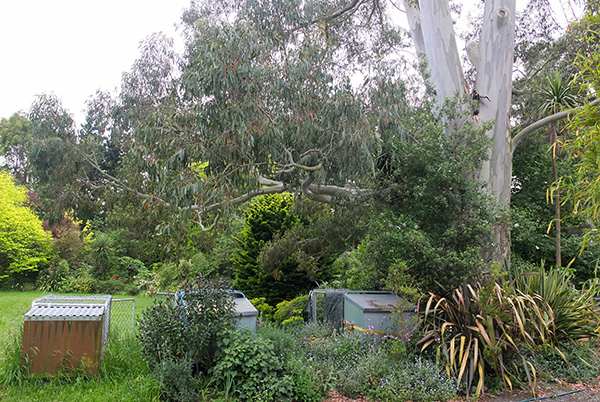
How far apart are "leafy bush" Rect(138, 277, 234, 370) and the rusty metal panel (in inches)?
19.2

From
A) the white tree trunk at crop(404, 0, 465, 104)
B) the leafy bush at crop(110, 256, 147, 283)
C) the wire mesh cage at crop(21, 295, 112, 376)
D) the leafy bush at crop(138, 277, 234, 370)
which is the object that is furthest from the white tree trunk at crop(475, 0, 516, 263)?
the leafy bush at crop(110, 256, 147, 283)

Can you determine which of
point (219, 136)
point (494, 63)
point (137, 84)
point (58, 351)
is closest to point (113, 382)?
point (58, 351)

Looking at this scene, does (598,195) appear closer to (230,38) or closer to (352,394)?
(352,394)

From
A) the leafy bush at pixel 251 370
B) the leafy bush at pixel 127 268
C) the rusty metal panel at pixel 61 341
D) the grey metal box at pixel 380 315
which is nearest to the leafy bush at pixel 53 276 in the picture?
the leafy bush at pixel 127 268

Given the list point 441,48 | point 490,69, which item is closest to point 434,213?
point 490,69

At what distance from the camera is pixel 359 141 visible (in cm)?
641

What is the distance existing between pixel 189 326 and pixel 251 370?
0.80 metres

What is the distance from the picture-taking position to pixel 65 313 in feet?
14.4

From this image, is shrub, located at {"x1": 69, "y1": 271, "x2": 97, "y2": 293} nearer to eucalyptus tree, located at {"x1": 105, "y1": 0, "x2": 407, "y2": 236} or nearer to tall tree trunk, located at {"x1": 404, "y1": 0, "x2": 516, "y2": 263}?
eucalyptus tree, located at {"x1": 105, "y1": 0, "x2": 407, "y2": 236}

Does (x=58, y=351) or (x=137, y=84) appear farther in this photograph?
(x=137, y=84)

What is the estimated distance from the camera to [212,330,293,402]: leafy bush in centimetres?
411

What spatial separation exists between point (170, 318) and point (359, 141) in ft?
12.2

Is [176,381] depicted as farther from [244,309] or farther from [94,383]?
[244,309]

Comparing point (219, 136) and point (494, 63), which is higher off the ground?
point (494, 63)
